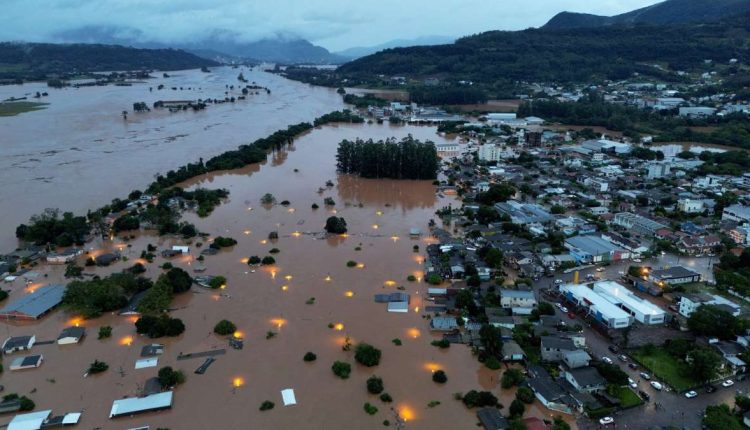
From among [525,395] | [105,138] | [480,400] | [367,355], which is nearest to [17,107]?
[105,138]

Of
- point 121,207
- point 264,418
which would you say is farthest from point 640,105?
point 264,418

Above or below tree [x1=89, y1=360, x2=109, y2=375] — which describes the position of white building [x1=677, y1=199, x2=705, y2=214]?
above

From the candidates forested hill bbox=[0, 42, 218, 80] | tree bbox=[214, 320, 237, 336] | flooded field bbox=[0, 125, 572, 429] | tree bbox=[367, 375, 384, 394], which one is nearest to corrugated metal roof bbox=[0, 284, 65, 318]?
flooded field bbox=[0, 125, 572, 429]

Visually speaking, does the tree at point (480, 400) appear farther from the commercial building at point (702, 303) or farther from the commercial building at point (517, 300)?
the commercial building at point (702, 303)

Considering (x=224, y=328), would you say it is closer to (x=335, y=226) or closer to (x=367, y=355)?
(x=367, y=355)

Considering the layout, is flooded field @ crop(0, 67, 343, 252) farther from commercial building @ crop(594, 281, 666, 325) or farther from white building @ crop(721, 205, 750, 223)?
white building @ crop(721, 205, 750, 223)

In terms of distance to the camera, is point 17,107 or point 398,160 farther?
point 17,107

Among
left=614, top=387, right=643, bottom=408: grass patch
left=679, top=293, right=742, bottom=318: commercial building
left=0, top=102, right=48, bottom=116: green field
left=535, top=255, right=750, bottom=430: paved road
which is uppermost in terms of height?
left=0, top=102, right=48, bottom=116: green field

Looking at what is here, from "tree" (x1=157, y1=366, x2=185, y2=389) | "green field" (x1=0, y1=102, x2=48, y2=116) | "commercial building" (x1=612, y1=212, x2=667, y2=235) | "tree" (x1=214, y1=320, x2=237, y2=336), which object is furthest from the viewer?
"green field" (x1=0, y1=102, x2=48, y2=116)
